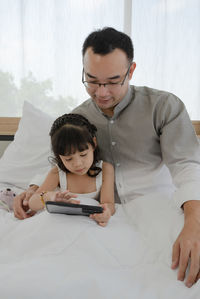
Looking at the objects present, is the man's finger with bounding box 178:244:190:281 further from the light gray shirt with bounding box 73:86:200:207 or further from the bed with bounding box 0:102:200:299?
the light gray shirt with bounding box 73:86:200:207

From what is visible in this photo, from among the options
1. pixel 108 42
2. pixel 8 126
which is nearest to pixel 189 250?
pixel 108 42

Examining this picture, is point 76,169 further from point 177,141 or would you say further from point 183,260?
point 183,260

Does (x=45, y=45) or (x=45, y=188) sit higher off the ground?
(x=45, y=45)

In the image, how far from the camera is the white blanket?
2.20ft

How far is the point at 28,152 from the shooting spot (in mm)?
1793

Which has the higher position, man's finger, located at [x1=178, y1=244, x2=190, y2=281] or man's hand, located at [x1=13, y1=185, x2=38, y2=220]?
man's finger, located at [x1=178, y1=244, x2=190, y2=281]

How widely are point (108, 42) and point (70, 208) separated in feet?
2.21

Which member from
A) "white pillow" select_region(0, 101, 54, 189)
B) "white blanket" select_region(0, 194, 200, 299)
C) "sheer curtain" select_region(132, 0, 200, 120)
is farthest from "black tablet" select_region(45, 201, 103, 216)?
"sheer curtain" select_region(132, 0, 200, 120)

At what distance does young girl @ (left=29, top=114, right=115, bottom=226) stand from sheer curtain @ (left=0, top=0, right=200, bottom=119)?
0.96 metres

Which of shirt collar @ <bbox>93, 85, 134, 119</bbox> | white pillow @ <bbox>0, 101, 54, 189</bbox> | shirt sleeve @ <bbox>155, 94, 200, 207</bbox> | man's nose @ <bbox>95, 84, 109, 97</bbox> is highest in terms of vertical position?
man's nose @ <bbox>95, 84, 109, 97</bbox>

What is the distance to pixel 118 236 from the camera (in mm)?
921

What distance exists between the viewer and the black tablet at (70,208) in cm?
94

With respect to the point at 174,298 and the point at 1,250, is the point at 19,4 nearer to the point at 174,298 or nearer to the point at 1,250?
the point at 1,250

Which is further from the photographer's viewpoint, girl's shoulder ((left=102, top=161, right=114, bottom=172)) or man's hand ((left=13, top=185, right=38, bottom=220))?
girl's shoulder ((left=102, top=161, right=114, bottom=172))
